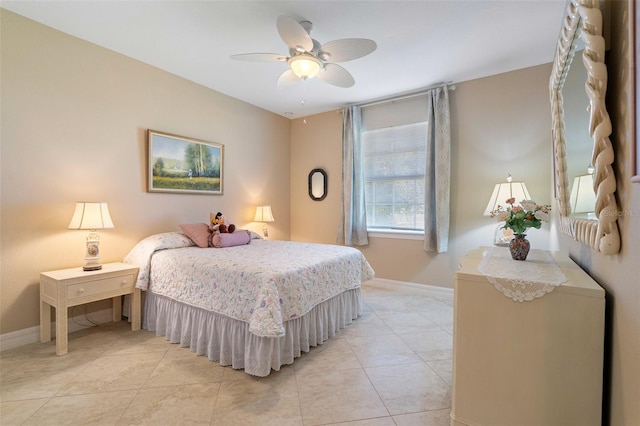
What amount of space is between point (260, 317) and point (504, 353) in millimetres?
1316

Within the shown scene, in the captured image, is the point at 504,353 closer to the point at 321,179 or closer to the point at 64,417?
the point at 64,417

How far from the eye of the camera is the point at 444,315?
305cm

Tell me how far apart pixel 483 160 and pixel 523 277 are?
2510mm

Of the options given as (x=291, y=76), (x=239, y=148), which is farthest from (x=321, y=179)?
(x=291, y=76)

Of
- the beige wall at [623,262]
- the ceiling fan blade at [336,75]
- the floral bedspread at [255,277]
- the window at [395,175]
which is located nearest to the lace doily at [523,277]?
the beige wall at [623,262]

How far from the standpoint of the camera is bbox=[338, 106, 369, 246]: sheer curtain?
427cm

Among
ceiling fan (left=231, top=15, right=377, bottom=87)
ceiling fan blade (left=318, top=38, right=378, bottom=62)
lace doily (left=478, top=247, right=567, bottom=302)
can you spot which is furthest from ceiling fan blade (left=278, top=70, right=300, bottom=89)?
lace doily (left=478, top=247, right=567, bottom=302)

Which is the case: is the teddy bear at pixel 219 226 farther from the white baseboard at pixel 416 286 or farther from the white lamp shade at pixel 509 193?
the white lamp shade at pixel 509 193

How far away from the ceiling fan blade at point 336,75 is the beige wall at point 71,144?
1953mm

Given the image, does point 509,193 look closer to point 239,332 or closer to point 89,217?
point 239,332

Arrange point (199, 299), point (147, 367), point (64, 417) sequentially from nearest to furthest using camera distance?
point (64, 417) → point (147, 367) → point (199, 299)

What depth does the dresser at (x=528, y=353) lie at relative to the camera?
3.84ft

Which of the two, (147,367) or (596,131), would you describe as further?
(147,367)

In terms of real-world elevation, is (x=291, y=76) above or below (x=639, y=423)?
above
